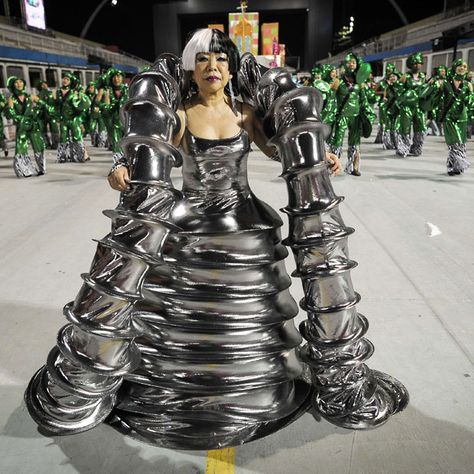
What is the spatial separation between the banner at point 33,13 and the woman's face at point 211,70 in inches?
802

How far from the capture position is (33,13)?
19.9 metres

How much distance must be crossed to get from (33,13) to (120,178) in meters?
21.8

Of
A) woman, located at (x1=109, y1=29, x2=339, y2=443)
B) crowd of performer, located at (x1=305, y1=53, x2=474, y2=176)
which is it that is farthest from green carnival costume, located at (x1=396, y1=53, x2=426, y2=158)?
woman, located at (x1=109, y1=29, x2=339, y2=443)

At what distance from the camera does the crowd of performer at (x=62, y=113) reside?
25.5ft

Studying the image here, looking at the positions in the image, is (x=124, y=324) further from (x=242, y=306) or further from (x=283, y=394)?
(x=283, y=394)

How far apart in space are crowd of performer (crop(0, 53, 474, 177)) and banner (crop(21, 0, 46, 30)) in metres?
11.0

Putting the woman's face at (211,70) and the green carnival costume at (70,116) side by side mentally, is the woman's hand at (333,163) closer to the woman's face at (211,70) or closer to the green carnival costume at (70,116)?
the woman's face at (211,70)

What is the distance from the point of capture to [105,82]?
9.30 meters

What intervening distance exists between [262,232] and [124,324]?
0.64 metres

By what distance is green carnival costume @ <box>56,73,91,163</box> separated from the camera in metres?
8.76

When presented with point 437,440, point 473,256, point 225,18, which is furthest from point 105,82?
point 225,18

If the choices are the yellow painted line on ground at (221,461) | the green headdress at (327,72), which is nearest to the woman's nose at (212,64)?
the yellow painted line on ground at (221,461)

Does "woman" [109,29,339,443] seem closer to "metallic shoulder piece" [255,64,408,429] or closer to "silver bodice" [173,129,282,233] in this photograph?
"silver bodice" [173,129,282,233]

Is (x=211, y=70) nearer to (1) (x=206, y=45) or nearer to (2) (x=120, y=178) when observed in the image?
(1) (x=206, y=45)
